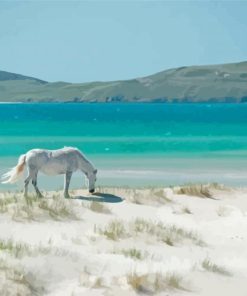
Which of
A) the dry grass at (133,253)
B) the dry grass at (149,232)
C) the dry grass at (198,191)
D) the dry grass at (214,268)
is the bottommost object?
the dry grass at (214,268)

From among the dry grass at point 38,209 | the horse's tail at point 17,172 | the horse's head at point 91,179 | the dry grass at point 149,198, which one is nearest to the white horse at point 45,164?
the horse's tail at point 17,172

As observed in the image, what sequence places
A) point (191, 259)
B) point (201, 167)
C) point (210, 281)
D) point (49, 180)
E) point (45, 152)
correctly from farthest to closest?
point (201, 167) < point (49, 180) < point (45, 152) < point (191, 259) < point (210, 281)

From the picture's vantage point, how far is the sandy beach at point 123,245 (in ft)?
25.5

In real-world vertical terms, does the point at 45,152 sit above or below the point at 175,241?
above

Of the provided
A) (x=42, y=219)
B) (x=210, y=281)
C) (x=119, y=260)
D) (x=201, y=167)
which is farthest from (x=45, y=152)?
(x=201, y=167)

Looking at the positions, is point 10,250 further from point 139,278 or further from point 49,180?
point 49,180

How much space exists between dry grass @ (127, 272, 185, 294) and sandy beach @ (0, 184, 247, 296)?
0.4 inches

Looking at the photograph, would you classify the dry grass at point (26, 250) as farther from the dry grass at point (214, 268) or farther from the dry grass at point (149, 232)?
the dry grass at point (214, 268)

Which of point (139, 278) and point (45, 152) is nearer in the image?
point (139, 278)

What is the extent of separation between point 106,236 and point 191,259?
132 cm

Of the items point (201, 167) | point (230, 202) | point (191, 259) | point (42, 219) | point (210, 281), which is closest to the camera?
point (210, 281)

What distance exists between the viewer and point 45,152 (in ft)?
42.8

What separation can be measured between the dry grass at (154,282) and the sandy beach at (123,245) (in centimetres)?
1

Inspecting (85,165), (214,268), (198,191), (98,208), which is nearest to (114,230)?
(98,208)
